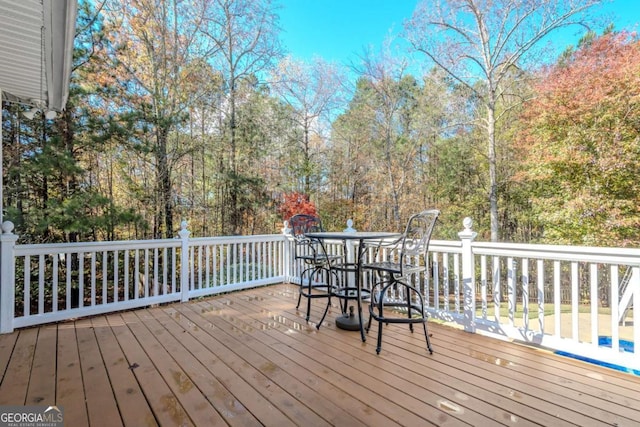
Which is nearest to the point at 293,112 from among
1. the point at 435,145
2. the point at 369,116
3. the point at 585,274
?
A: the point at 369,116

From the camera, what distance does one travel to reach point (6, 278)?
9.46 ft

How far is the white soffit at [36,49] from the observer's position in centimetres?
192

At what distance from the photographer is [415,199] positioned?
38.2 ft

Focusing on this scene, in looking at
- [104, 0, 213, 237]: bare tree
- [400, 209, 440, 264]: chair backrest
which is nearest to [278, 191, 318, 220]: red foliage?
[104, 0, 213, 237]: bare tree

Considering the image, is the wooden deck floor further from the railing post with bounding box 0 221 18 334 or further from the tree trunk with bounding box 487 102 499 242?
the tree trunk with bounding box 487 102 499 242

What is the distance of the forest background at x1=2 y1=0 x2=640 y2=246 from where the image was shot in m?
5.47

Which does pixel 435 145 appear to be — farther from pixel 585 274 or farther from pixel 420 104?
pixel 585 274

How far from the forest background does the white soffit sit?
2.15 metres

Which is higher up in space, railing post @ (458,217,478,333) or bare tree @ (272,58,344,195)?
bare tree @ (272,58,344,195)

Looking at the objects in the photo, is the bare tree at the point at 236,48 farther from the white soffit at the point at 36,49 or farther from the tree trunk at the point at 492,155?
the tree trunk at the point at 492,155

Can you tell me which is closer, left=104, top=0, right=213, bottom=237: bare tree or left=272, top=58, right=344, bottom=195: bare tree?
left=104, top=0, right=213, bottom=237: bare tree

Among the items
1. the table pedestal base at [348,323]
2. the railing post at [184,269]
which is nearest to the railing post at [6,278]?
the railing post at [184,269]

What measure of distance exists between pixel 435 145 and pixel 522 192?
3441mm

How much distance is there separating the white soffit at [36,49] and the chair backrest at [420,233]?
2.76 metres
